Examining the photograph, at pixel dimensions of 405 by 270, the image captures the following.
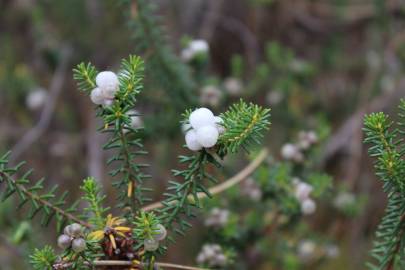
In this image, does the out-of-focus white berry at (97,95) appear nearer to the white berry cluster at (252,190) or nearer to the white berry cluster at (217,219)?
the white berry cluster at (217,219)

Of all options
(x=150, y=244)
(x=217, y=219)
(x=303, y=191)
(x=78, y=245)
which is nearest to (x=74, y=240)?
(x=78, y=245)

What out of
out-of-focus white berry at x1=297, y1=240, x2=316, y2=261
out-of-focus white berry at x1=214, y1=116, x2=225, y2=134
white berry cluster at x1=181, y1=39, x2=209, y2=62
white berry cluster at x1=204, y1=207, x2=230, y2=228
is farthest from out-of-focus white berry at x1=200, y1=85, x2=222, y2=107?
out-of-focus white berry at x1=214, y1=116, x2=225, y2=134

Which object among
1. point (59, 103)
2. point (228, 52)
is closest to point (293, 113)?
point (228, 52)

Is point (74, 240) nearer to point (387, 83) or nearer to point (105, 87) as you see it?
point (105, 87)

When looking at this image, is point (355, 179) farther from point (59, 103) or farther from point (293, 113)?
point (59, 103)

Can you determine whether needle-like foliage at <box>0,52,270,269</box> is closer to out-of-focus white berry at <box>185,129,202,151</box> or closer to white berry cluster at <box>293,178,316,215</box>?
out-of-focus white berry at <box>185,129,202,151</box>

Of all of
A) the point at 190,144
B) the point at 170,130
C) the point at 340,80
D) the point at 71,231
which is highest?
the point at 340,80
